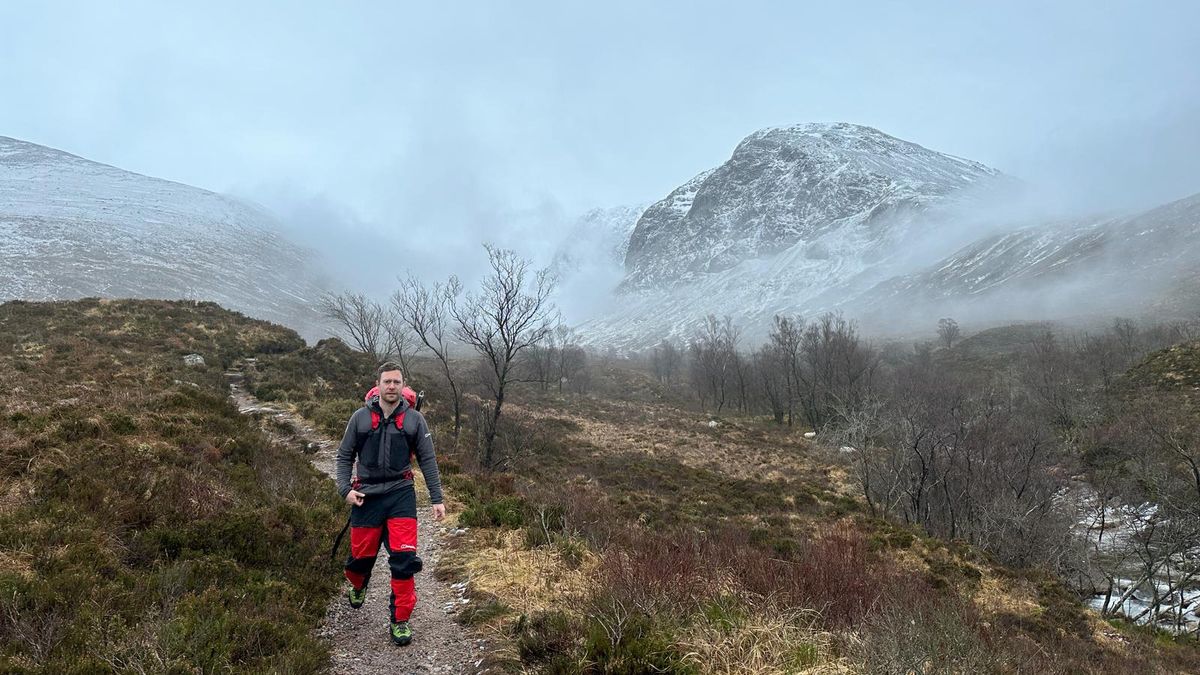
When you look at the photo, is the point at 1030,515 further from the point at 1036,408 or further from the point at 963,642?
the point at 1036,408

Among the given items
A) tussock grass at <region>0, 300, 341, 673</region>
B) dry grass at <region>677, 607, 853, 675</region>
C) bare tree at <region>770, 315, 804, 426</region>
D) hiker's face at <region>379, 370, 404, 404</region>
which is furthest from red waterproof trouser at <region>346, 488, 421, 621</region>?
bare tree at <region>770, 315, 804, 426</region>

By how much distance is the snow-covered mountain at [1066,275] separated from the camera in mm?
96688

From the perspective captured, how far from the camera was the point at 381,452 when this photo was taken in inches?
178

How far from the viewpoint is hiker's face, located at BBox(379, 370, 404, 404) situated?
4582mm

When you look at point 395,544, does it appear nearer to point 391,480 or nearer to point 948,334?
point 391,480

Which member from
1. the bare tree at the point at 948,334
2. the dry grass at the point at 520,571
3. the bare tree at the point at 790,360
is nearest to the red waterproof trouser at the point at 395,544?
the dry grass at the point at 520,571

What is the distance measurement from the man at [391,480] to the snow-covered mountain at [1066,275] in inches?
4511

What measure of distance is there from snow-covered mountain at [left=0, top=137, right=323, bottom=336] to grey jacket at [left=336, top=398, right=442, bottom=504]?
80881 millimetres

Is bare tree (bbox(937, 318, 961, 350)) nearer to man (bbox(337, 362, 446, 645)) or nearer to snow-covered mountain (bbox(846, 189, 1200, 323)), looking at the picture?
snow-covered mountain (bbox(846, 189, 1200, 323))

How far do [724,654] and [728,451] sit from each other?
29339 millimetres

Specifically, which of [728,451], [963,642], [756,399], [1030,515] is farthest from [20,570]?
[756,399]

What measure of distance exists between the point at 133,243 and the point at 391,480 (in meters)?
118

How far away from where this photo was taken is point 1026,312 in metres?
102

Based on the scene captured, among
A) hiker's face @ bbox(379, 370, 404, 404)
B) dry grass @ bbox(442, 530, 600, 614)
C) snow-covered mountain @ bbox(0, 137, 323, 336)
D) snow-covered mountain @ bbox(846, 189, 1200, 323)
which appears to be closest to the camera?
hiker's face @ bbox(379, 370, 404, 404)
